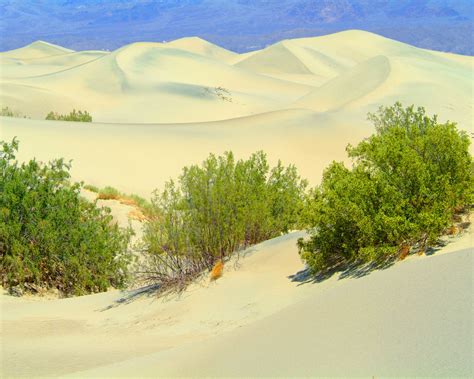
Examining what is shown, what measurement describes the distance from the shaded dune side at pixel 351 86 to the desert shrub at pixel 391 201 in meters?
35.2

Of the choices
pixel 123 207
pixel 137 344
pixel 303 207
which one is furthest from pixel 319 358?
pixel 123 207

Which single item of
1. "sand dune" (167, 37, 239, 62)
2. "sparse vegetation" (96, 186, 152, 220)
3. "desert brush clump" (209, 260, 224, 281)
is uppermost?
"sand dune" (167, 37, 239, 62)

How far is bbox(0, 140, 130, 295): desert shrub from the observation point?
37.5 feet

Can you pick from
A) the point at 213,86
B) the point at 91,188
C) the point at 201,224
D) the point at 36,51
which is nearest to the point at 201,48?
the point at 36,51

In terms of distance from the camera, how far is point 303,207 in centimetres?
947

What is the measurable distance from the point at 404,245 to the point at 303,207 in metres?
1.67

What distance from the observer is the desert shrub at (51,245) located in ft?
37.5

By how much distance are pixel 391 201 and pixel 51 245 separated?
231 inches

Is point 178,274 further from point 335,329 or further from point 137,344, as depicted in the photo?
point 335,329

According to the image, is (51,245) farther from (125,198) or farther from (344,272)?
(125,198)

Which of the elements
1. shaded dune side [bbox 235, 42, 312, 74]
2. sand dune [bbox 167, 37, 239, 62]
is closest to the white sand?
shaded dune side [bbox 235, 42, 312, 74]

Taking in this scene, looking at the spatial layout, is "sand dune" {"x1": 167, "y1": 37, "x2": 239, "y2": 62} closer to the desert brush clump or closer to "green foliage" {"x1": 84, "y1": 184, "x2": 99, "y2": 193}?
"green foliage" {"x1": 84, "y1": 184, "x2": 99, "y2": 193}

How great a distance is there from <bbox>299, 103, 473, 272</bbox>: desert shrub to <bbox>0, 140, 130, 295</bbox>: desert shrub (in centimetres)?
377

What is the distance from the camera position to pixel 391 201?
329 inches
